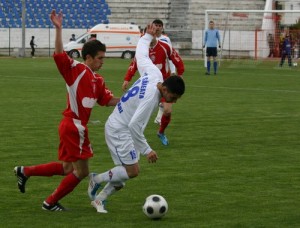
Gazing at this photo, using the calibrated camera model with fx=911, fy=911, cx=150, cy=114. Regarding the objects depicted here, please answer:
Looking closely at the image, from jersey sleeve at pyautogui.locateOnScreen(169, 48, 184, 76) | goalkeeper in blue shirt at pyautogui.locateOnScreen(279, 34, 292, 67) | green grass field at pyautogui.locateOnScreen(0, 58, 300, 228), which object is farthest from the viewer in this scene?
goalkeeper in blue shirt at pyautogui.locateOnScreen(279, 34, 292, 67)

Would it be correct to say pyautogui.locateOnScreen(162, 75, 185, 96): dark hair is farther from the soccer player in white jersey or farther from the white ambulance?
the white ambulance

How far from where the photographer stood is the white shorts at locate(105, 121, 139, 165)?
8.95 meters

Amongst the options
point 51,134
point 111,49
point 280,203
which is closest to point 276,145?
point 51,134

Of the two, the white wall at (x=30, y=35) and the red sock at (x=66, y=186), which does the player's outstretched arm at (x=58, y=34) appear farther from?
the white wall at (x=30, y=35)

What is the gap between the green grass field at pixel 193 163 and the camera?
351 inches

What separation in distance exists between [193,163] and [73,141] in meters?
3.97

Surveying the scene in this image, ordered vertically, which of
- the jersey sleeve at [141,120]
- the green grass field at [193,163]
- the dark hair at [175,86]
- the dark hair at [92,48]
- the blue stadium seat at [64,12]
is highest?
the blue stadium seat at [64,12]

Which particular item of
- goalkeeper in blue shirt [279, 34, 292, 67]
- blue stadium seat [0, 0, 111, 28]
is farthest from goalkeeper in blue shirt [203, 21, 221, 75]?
blue stadium seat [0, 0, 111, 28]

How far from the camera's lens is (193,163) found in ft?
41.5

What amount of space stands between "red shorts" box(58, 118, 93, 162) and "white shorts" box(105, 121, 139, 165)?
10.1 inches

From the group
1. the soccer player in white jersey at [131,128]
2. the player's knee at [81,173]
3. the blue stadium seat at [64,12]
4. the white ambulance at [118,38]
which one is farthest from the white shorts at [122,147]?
the blue stadium seat at [64,12]

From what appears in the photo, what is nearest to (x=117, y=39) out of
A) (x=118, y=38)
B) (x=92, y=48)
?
(x=118, y=38)

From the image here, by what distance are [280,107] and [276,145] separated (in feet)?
22.9

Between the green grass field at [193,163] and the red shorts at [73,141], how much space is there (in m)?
0.58
